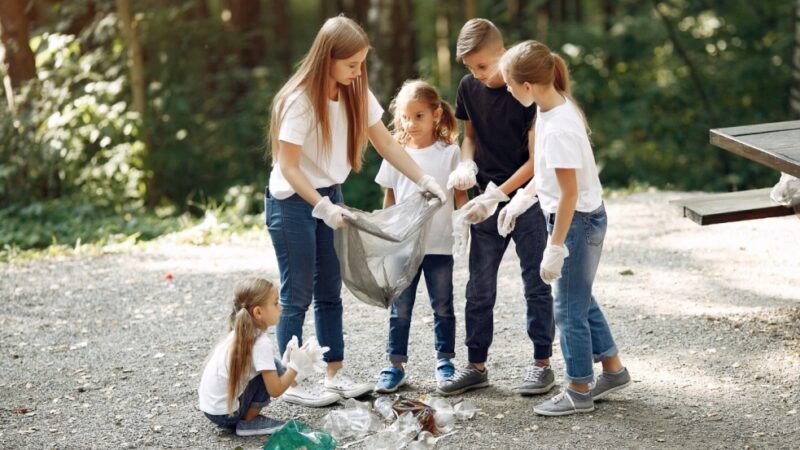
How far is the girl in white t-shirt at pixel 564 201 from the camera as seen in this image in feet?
11.5

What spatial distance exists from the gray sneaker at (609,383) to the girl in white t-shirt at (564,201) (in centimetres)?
6

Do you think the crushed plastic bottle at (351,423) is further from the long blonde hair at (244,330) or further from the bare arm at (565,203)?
the bare arm at (565,203)

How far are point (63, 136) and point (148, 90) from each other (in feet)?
3.84

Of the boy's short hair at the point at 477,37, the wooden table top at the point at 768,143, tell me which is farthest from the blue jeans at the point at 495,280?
the wooden table top at the point at 768,143

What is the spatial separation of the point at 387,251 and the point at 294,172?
20.3 inches

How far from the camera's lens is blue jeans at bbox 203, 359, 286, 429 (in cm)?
373

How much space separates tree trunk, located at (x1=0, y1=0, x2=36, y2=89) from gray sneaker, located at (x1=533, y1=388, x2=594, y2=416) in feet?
22.6

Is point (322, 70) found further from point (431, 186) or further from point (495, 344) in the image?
point (495, 344)

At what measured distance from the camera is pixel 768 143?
445cm

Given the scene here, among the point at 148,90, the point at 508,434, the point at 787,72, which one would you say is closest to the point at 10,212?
the point at 148,90

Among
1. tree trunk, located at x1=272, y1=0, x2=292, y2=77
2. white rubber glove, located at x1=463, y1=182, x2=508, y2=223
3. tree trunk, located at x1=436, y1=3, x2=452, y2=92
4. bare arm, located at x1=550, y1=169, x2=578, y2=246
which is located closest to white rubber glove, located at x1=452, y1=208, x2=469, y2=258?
white rubber glove, located at x1=463, y1=182, x2=508, y2=223

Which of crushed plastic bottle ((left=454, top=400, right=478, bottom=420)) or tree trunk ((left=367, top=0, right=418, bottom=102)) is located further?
tree trunk ((left=367, top=0, right=418, bottom=102))

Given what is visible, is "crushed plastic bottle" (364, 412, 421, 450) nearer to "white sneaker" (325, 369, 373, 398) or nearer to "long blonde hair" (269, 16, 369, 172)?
"white sneaker" (325, 369, 373, 398)

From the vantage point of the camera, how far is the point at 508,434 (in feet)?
12.2
